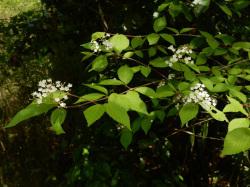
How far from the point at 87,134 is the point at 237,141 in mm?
2043

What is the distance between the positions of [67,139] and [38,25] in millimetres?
1083

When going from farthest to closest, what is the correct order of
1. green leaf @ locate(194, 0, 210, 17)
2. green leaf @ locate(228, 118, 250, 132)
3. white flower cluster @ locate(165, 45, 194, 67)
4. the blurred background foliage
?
1. the blurred background foliage
2. green leaf @ locate(194, 0, 210, 17)
3. white flower cluster @ locate(165, 45, 194, 67)
4. green leaf @ locate(228, 118, 250, 132)

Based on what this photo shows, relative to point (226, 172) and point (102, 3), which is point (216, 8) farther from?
point (226, 172)

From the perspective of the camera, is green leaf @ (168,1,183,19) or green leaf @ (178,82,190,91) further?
green leaf @ (168,1,183,19)

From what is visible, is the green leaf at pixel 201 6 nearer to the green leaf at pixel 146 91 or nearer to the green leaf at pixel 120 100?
the green leaf at pixel 146 91

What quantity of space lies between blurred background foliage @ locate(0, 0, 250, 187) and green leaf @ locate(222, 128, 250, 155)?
108 centimetres

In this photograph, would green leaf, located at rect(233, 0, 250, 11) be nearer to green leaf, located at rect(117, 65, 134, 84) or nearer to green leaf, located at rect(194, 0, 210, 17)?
green leaf, located at rect(194, 0, 210, 17)

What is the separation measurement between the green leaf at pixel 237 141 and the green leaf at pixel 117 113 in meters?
0.30

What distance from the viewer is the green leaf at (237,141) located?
96 cm

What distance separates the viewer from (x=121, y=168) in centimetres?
279

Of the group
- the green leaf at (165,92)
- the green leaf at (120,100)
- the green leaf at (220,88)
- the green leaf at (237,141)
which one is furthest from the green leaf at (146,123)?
the green leaf at (237,141)

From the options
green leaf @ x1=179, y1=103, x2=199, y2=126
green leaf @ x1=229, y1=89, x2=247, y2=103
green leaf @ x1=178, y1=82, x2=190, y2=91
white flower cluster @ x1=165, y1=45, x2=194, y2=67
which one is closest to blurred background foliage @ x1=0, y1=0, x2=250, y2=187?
white flower cluster @ x1=165, y1=45, x2=194, y2=67

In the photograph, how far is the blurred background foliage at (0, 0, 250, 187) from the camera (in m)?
2.63

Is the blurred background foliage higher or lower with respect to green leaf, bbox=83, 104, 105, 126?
lower
